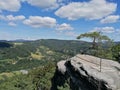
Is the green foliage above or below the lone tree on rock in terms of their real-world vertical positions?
below

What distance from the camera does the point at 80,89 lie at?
160 feet

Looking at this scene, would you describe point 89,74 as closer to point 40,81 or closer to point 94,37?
point 94,37

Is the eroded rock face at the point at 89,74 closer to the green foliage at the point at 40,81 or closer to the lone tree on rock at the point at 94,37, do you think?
the lone tree on rock at the point at 94,37

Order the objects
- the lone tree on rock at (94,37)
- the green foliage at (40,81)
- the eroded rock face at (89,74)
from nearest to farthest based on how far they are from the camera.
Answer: the eroded rock face at (89,74) < the lone tree on rock at (94,37) < the green foliage at (40,81)

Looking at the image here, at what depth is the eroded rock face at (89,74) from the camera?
4253cm

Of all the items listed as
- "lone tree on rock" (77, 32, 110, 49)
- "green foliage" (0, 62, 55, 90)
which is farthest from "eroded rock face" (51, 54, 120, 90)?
"green foliage" (0, 62, 55, 90)

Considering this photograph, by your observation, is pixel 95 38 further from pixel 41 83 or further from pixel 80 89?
pixel 41 83

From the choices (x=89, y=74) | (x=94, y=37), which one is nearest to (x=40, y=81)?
(x=94, y=37)

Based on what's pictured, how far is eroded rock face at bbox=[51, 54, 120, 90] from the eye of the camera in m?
42.5

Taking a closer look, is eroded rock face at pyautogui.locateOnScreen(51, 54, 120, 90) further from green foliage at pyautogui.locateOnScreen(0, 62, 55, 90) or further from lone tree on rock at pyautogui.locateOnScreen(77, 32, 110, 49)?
green foliage at pyautogui.locateOnScreen(0, 62, 55, 90)

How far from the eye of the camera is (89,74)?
46.0 metres

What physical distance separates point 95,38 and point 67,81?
2655 centimetres

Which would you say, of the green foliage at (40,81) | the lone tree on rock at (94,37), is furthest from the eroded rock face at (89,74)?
the green foliage at (40,81)

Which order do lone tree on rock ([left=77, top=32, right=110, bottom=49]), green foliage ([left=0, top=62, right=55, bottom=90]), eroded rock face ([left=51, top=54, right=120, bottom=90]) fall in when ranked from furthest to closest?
green foliage ([left=0, top=62, right=55, bottom=90]), lone tree on rock ([left=77, top=32, right=110, bottom=49]), eroded rock face ([left=51, top=54, right=120, bottom=90])
